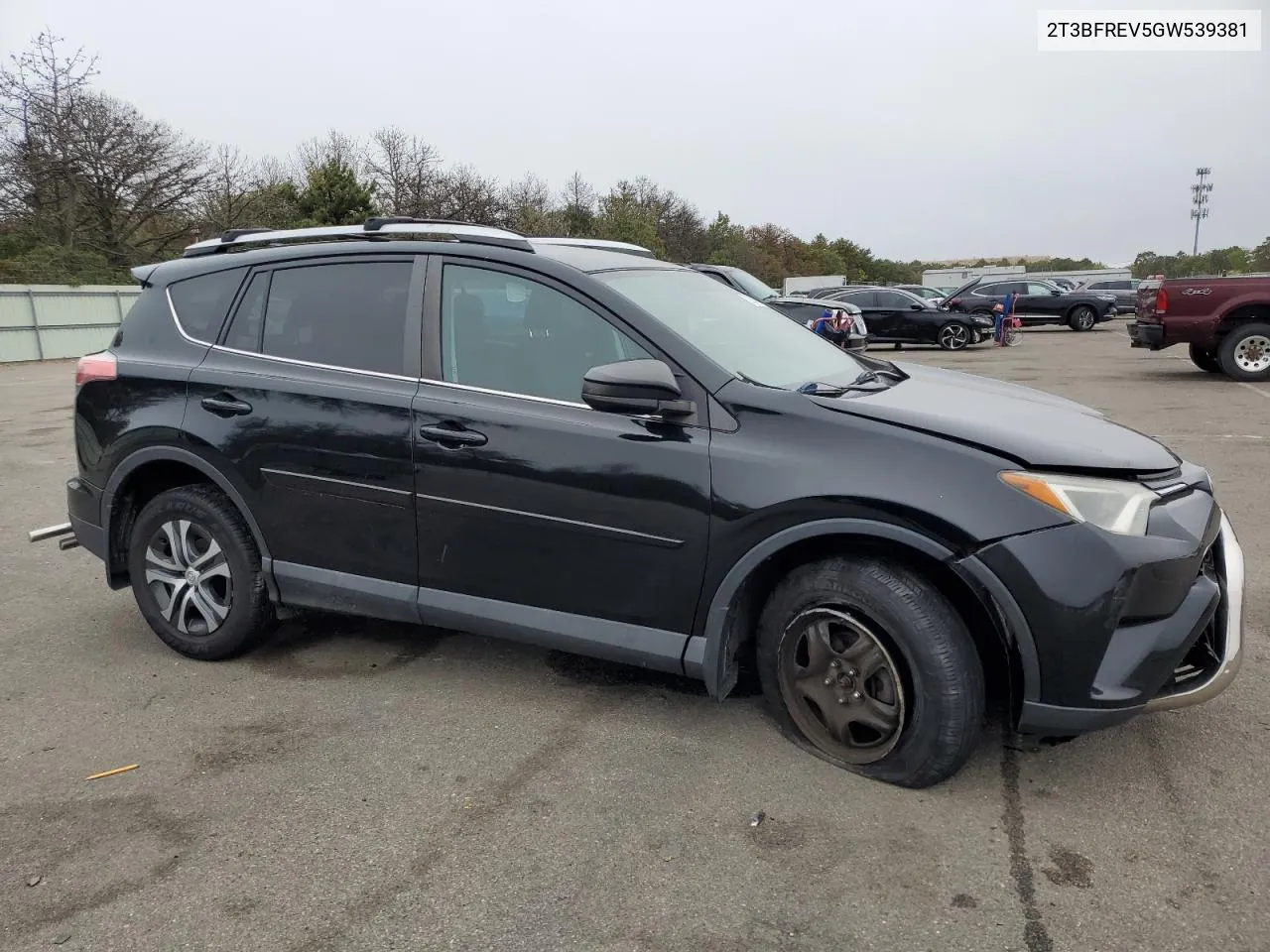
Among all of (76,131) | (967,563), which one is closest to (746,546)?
(967,563)

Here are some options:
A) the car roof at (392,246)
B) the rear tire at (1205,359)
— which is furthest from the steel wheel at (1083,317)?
the car roof at (392,246)

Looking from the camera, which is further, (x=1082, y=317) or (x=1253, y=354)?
(x=1082, y=317)

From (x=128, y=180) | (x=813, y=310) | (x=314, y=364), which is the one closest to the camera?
(x=314, y=364)

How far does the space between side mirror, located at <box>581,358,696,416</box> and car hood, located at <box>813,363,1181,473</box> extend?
46 centimetres

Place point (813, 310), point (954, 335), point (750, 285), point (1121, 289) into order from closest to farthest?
point (750, 285) → point (813, 310) → point (954, 335) → point (1121, 289)

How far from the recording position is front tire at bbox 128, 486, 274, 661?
3992mm

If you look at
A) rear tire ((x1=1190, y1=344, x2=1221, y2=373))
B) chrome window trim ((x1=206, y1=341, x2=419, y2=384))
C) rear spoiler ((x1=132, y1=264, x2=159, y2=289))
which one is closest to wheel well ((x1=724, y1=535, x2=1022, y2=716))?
chrome window trim ((x1=206, y1=341, x2=419, y2=384))

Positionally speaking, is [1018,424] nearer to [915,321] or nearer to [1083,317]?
[915,321]

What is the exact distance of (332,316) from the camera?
3.87m

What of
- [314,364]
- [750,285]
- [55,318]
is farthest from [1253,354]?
[55,318]

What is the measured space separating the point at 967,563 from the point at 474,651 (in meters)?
2.25

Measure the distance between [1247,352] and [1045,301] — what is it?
16261 mm

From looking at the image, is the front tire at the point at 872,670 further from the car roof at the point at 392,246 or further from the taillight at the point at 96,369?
the taillight at the point at 96,369

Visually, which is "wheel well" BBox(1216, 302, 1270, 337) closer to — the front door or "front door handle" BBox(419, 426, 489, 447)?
the front door
